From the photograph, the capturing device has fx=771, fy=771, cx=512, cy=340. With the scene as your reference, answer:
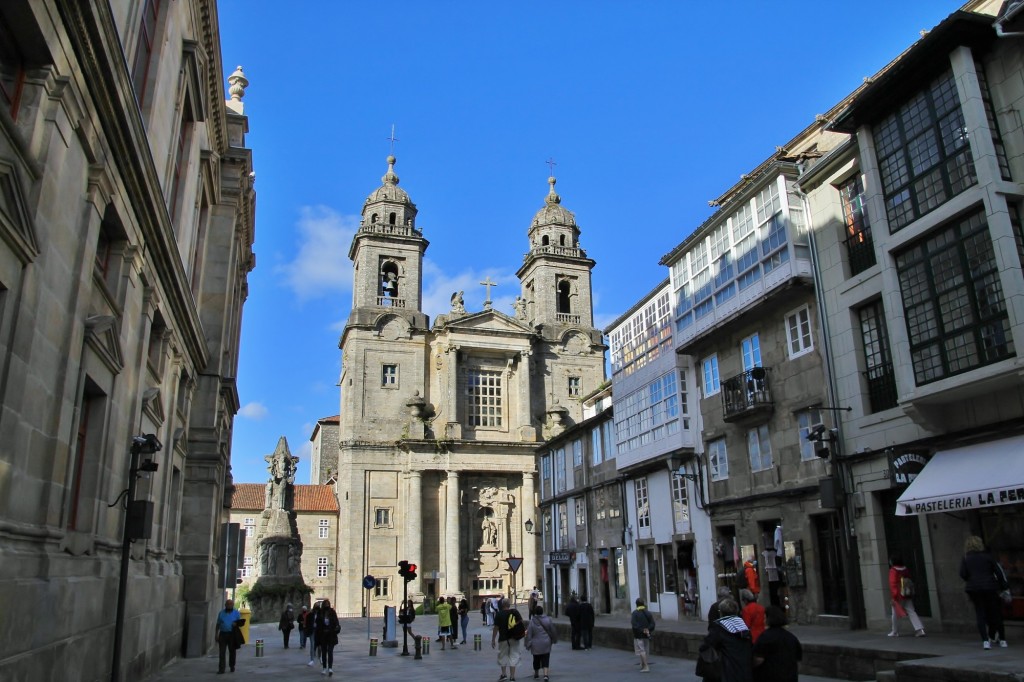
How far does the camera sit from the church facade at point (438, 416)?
46.4 meters

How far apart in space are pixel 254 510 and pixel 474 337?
1867 cm

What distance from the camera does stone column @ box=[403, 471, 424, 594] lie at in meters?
45.7

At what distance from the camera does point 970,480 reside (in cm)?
1276

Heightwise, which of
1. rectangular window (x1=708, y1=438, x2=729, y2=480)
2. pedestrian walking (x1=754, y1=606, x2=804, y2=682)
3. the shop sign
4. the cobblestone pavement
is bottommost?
the cobblestone pavement

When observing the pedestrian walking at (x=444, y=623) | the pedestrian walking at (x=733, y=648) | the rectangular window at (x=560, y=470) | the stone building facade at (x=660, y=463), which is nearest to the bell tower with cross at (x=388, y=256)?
the rectangular window at (x=560, y=470)

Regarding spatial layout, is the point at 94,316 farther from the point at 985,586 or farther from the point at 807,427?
the point at 807,427

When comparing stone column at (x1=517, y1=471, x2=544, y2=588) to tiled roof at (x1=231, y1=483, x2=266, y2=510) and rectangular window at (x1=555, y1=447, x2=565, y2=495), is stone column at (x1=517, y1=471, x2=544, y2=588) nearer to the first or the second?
rectangular window at (x1=555, y1=447, x2=565, y2=495)

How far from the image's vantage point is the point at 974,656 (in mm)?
9953

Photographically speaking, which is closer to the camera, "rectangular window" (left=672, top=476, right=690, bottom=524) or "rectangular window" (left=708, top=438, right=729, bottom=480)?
"rectangular window" (left=708, top=438, right=729, bottom=480)

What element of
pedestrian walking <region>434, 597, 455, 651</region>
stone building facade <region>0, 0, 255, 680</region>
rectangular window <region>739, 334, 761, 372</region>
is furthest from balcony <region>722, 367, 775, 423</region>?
stone building facade <region>0, 0, 255, 680</region>

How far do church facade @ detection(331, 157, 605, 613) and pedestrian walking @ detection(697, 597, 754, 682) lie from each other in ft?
131

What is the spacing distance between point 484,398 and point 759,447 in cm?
3283

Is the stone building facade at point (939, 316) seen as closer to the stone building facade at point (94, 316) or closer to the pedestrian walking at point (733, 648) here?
the pedestrian walking at point (733, 648)

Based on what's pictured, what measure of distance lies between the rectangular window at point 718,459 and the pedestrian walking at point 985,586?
1054cm
